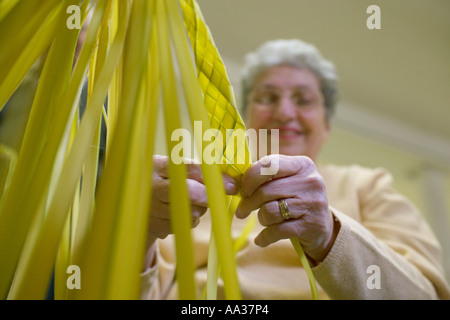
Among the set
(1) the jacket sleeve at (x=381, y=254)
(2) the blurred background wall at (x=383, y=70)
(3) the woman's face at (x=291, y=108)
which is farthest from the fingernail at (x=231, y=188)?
(2) the blurred background wall at (x=383, y=70)

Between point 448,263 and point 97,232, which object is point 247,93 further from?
point 448,263

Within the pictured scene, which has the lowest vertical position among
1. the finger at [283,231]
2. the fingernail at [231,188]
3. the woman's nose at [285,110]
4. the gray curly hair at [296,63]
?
the finger at [283,231]

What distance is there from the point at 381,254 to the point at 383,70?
4.18 ft

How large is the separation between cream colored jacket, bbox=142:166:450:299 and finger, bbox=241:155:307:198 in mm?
106

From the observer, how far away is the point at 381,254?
46 cm

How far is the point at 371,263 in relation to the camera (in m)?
0.45

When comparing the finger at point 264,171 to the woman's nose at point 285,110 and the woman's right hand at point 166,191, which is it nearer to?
the woman's right hand at point 166,191

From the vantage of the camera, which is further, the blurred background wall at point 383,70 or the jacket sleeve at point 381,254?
the blurred background wall at point 383,70

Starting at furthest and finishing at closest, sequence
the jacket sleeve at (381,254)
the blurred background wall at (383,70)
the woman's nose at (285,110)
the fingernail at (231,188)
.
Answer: the blurred background wall at (383,70) → the woman's nose at (285,110) → the jacket sleeve at (381,254) → the fingernail at (231,188)

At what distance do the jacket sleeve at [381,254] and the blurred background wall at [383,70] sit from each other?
0.83m

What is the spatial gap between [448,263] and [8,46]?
1.90 metres

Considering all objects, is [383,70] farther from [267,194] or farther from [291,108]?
[267,194]

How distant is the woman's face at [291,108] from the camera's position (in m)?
0.80
